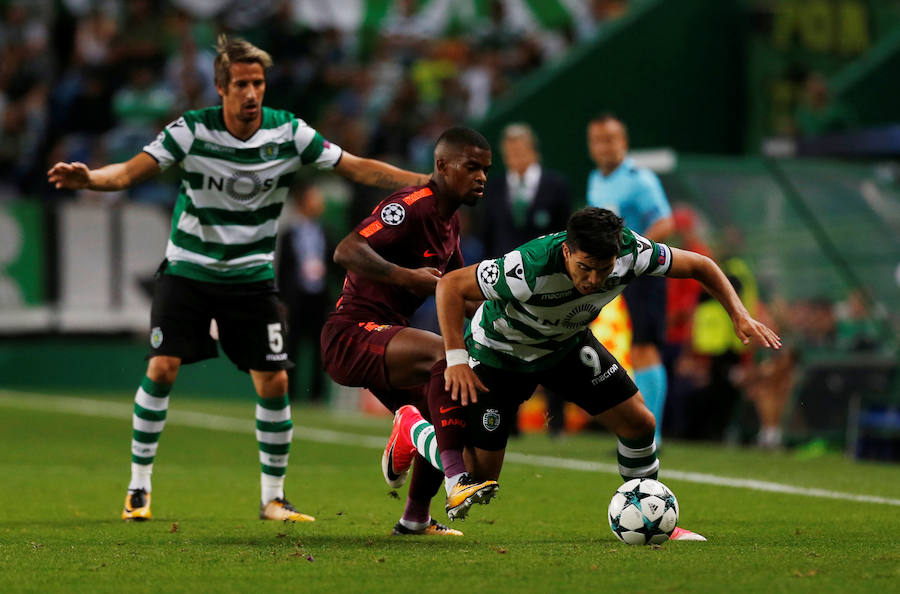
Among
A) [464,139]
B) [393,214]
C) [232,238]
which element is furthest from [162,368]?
[464,139]

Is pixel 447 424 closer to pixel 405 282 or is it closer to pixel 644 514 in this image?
pixel 405 282

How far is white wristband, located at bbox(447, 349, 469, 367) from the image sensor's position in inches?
245

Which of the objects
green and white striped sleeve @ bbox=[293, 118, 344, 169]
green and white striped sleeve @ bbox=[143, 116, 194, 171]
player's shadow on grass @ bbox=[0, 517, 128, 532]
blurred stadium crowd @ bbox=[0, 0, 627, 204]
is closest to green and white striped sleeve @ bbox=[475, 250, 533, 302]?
green and white striped sleeve @ bbox=[293, 118, 344, 169]

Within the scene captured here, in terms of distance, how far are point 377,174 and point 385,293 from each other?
73 centimetres

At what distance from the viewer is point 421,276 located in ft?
21.9

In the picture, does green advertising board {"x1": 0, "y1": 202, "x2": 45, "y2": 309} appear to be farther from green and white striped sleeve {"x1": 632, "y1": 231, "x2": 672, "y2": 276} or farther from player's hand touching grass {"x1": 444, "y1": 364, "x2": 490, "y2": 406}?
green and white striped sleeve {"x1": 632, "y1": 231, "x2": 672, "y2": 276}

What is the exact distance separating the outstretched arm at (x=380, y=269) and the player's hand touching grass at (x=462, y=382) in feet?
1.91

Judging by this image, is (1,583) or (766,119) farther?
(766,119)

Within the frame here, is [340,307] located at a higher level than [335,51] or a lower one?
lower

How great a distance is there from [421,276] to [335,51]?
14797 mm

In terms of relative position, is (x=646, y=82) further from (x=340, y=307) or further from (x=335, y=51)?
(x=340, y=307)

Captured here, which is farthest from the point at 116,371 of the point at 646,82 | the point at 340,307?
the point at 340,307

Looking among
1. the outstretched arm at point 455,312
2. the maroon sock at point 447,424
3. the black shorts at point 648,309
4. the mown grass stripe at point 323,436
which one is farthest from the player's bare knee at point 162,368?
the black shorts at point 648,309

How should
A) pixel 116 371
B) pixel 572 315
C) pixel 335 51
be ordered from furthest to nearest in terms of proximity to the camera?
pixel 335 51 < pixel 116 371 < pixel 572 315
